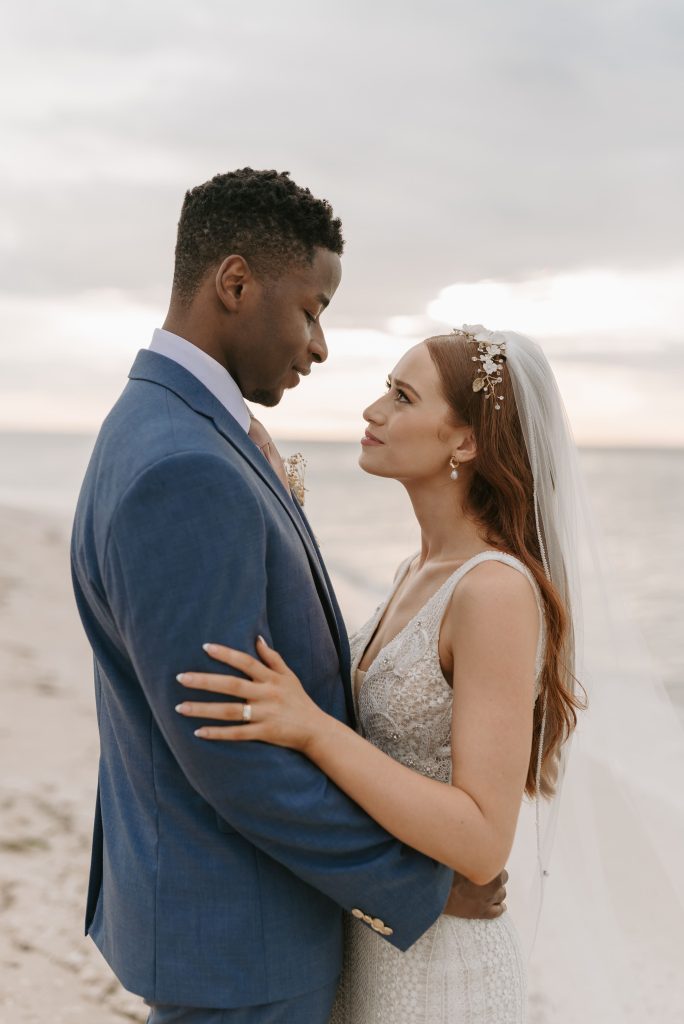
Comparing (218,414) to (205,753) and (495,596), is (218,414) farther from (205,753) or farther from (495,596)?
(495,596)

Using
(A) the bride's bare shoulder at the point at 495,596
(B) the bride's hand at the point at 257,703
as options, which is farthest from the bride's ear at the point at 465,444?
(B) the bride's hand at the point at 257,703

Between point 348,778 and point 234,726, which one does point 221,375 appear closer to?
point 234,726

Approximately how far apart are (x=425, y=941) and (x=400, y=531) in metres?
26.6

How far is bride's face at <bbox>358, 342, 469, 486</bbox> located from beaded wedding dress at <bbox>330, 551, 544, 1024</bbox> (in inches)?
13.6

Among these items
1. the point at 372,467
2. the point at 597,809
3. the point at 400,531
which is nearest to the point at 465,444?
the point at 372,467

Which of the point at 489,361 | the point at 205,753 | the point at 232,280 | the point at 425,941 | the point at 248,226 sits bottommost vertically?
the point at 425,941

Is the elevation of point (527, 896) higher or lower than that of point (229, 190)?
lower

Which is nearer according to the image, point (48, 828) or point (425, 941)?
point (425, 941)

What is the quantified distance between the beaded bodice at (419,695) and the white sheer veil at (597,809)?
0.30 metres

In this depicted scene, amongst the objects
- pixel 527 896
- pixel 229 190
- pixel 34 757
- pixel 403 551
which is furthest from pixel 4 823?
pixel 403 551

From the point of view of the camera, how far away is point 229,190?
195 cm

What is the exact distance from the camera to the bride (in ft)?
5.88

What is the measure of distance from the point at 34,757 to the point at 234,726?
4.67 metres

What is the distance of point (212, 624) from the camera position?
62.1 inches
